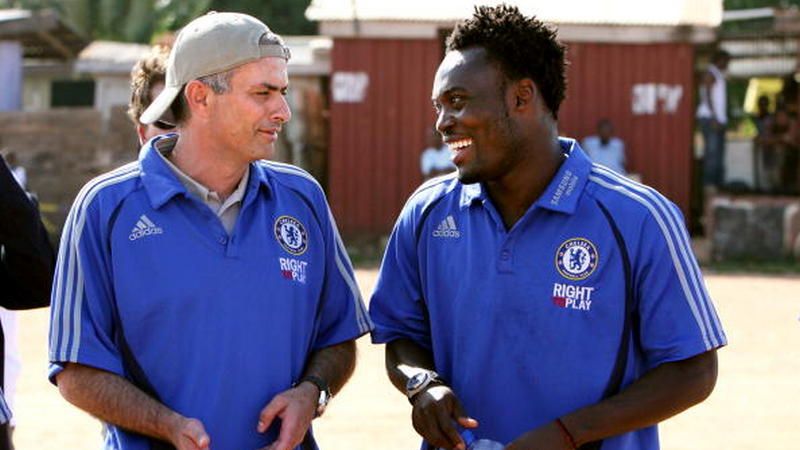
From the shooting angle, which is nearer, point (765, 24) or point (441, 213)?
point (441, 213)

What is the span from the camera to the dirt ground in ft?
31.4

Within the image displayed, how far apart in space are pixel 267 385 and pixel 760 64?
A: 23.6m

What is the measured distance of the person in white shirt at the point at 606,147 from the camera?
21703 millimetres

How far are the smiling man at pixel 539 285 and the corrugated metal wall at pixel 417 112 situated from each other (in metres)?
17.6

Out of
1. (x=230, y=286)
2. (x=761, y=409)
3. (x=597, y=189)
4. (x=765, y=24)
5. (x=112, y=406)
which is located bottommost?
(x=761, y=409)

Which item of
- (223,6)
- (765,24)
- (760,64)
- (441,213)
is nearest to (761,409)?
(441,213)

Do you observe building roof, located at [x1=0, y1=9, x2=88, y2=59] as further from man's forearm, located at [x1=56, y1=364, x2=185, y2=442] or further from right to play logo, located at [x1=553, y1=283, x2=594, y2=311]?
right to play logo, located at [x1=553, y1=283, x2=594, y2=311]

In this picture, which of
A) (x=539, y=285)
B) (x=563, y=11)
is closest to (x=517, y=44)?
(x=539, y=285)

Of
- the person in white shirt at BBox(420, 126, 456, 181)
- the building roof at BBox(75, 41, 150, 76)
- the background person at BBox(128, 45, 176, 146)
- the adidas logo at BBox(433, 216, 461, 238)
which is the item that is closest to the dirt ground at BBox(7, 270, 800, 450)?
the background person at BBox(128, 45, 176, 146)

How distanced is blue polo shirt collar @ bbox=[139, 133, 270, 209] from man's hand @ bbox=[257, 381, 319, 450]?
53cm

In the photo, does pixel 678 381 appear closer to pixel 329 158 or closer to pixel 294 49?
pixel 329 158

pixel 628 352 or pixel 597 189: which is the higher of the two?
pixel 597 189

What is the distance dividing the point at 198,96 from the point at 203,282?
0.52 meters

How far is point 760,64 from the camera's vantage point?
26.7m
